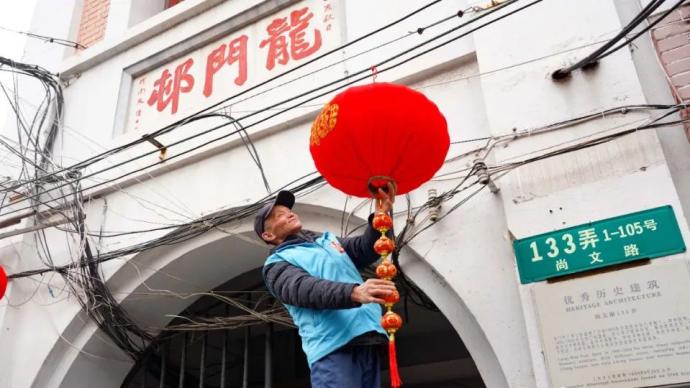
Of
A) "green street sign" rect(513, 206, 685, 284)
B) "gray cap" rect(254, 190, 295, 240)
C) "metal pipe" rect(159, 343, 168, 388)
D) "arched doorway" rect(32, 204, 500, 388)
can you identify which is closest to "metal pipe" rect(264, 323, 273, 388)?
"arched doorway" rect(32, 204, 500, 388)

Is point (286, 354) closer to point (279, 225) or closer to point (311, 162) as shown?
point (311, 162)

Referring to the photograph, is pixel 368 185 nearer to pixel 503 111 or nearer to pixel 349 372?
pixel 349 372

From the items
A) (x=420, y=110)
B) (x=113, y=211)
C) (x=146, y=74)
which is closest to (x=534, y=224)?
(x=420, y=110)

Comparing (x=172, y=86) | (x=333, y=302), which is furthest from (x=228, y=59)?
(x=333, y=302)

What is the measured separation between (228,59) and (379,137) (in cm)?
271

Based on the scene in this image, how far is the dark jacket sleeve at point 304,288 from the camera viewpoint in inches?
81.6

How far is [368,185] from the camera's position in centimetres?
231

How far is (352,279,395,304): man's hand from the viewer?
78.8 inches

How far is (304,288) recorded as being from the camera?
7.15ft

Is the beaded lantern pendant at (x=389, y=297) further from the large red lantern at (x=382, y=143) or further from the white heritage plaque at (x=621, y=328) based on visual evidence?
the white heritage plaque at (x=621, y=328)

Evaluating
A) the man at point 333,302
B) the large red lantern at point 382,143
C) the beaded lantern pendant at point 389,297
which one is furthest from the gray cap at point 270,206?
the beaded lantern pendant at point 389,297

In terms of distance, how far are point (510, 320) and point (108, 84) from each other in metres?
3.82

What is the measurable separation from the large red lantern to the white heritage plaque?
67cm

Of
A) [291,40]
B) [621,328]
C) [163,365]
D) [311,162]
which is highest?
[291,40]
